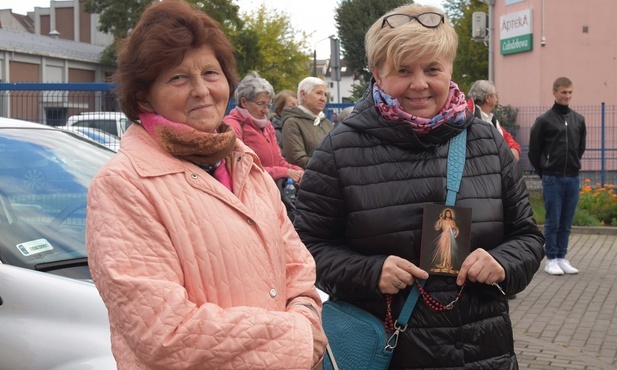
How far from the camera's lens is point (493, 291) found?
9.12ft

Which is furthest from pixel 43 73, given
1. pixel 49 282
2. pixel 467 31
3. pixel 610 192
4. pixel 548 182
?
pixel 49 282

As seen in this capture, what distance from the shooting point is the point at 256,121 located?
7785 millimetres

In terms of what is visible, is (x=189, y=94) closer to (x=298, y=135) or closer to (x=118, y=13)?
Result: (x=298, y=135)

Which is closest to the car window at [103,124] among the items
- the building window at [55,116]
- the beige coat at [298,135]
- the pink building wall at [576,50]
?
the building window at [55,116]

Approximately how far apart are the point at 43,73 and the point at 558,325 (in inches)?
1931

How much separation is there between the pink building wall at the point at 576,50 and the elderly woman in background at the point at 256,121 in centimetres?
1335

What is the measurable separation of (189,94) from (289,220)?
1.60 ft

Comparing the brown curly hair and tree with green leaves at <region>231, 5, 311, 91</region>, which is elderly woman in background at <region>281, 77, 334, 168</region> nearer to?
the brown curly hair

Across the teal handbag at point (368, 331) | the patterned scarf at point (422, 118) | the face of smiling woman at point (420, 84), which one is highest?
the face of smiling woman at point (420, 84)

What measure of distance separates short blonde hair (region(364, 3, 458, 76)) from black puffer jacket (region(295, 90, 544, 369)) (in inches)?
7.2

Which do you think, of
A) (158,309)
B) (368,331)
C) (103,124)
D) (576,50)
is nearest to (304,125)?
(103,124)

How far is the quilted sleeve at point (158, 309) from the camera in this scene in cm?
202

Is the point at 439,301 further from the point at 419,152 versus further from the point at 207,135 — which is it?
the point at 207,135

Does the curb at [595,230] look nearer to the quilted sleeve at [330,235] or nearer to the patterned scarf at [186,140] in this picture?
the quilted sleeve at [330,235]
